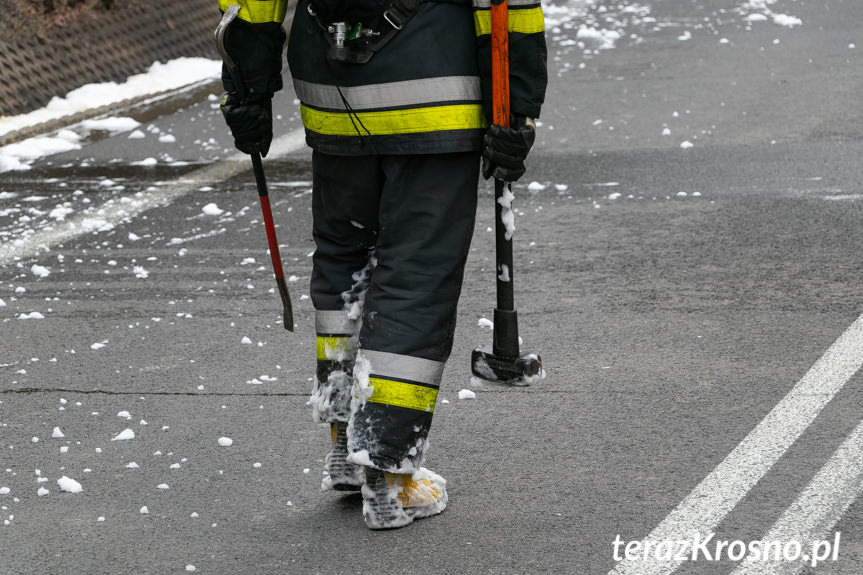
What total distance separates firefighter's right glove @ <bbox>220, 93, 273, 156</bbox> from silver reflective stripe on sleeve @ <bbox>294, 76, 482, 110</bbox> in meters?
0.25

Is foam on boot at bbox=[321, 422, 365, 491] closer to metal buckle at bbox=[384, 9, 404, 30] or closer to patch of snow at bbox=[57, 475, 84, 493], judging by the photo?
patch of snow at bbox=[57, 475, 84, 493]

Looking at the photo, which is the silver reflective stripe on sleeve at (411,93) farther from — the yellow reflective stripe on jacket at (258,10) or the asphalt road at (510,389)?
the asphalt road at (510,389)

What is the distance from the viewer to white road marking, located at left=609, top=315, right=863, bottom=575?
10.8ft

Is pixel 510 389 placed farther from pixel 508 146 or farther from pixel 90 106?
pixel 90 106

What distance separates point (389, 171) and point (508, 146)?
1.10ft

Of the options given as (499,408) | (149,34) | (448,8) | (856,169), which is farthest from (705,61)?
(448,8)

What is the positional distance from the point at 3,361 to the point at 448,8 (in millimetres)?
2528

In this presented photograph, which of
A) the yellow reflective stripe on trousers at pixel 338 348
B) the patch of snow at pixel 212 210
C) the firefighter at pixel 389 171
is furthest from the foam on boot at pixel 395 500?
the patch of snow at pixel 212 210

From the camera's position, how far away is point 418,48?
3225mm

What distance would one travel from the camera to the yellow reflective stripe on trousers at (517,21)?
320 cm

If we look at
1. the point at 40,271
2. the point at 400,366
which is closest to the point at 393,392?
the point at 400,366

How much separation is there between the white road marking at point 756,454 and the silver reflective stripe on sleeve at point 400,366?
705 mm

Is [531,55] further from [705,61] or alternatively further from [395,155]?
[705,61]

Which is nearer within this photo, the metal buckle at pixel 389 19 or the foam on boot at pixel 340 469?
the metal buckle at pixel 389 19
